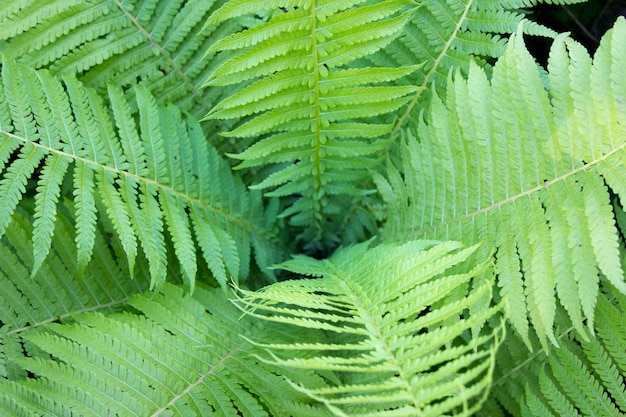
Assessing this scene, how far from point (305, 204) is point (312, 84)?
418 mm

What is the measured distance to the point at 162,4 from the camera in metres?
1.47

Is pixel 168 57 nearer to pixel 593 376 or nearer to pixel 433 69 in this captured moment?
pixel 433 69

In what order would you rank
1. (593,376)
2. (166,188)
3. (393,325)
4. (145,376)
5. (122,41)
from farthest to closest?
(122,41) → (166,188) → (593,376) → (145,376) → (393,325)

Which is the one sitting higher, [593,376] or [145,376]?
[145,376]

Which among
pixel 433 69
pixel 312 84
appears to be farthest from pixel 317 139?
pixel 433 69

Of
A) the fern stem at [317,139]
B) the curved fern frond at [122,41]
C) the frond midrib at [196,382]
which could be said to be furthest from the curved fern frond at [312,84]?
the frond midrib at [196,382]

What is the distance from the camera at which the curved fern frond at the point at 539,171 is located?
1014 millimetres

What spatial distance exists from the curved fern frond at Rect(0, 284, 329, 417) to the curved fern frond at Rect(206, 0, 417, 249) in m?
0.45

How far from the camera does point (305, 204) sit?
1.57m

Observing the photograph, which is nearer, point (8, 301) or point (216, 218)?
point (8, 301)

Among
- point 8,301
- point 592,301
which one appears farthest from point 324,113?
point 8,301

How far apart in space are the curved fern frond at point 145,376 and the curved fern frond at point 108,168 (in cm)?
13

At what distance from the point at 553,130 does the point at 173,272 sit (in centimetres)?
Result: 98

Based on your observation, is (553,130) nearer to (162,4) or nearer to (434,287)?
(434,287)
